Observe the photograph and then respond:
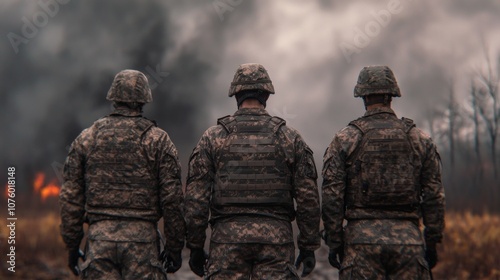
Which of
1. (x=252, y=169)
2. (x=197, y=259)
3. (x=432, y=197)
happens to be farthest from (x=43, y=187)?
(x=432, y=197)

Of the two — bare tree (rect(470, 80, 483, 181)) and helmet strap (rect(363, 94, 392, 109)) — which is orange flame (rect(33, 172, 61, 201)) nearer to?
helmet strap (rect(363, 94, 392, 109))

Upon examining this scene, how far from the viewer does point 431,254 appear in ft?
18.6

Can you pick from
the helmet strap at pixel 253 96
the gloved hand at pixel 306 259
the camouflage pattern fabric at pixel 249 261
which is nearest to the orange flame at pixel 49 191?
the helmet strap at pixel 253 96

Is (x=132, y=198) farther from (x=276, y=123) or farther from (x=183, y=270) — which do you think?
(x=183, y=270)

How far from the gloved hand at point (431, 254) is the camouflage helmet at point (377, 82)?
1616 mm

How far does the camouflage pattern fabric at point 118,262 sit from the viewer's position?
536 cm

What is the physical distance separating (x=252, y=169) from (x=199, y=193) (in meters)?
0.57

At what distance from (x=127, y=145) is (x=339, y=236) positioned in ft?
7.64

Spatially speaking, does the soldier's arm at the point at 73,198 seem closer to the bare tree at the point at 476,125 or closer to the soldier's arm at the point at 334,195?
the soldier's arm at the point at 334,195

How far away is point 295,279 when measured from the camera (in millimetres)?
5145

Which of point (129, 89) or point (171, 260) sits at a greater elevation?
point (129, 89)

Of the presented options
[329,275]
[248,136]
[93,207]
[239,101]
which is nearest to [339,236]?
[248,136]

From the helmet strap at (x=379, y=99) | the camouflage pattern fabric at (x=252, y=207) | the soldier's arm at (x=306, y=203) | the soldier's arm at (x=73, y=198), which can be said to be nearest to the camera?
the camouflage pattern fabric at (x=252, y=207)

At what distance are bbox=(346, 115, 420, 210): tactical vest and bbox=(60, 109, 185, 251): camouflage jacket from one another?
1.79 meters
